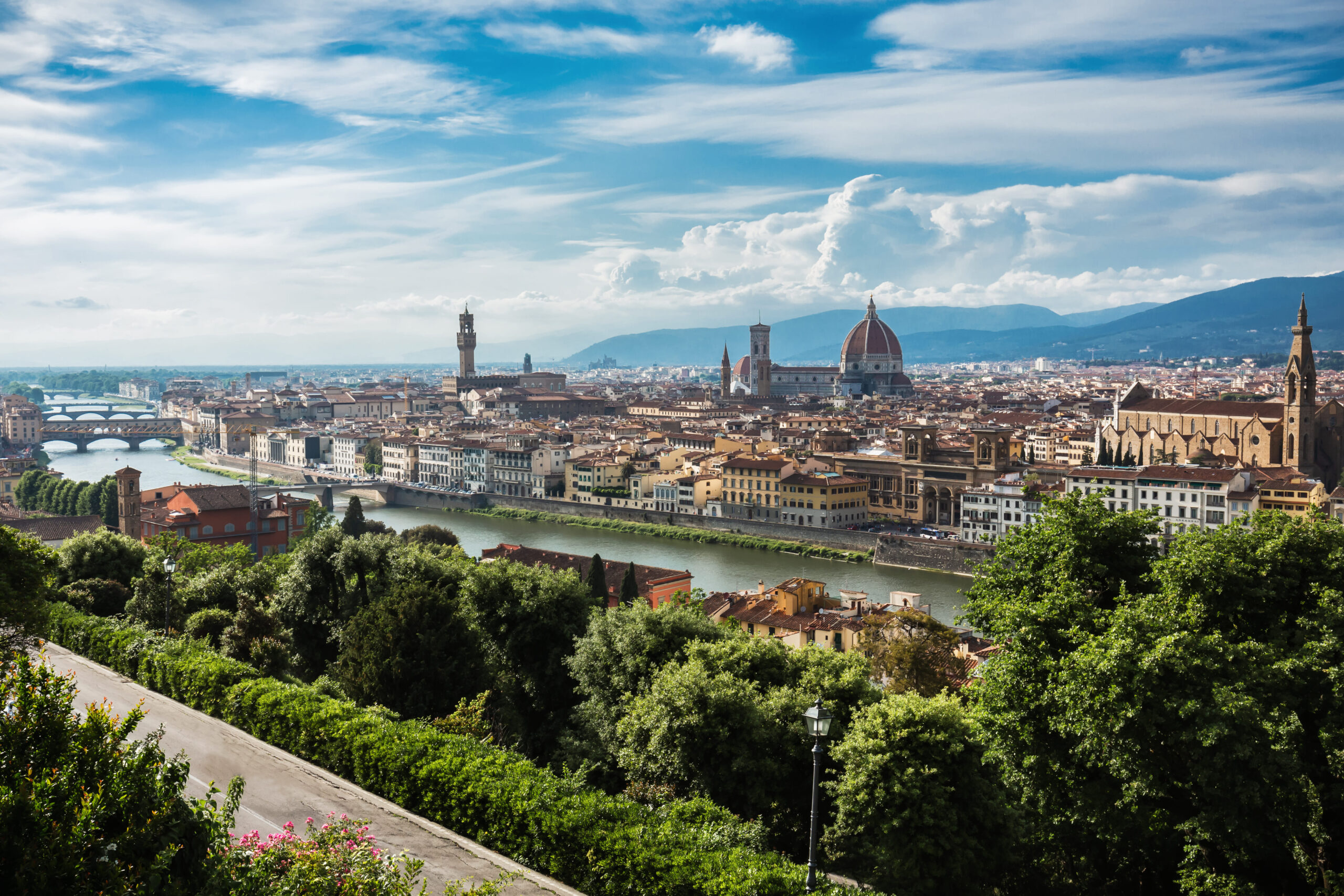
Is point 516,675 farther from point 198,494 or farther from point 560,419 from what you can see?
point 560,419

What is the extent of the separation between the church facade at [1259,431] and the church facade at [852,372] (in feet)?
131

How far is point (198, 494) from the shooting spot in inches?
804

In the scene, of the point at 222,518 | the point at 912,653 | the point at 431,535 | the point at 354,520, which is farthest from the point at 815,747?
the point at 354,520

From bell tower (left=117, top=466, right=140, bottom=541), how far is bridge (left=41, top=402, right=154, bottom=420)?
2261 inches

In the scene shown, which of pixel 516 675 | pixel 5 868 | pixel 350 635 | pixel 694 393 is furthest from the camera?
pixel 694 393

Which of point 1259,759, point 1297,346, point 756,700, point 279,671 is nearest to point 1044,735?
point 1259,759

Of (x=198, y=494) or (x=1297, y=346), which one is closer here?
(x=198, y=494)

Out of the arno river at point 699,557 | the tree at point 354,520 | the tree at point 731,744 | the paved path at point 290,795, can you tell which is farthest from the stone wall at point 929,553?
the paved path at point 290,795

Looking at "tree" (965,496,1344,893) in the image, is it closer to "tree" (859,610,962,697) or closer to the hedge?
the hedge

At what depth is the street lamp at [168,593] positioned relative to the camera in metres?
9.52

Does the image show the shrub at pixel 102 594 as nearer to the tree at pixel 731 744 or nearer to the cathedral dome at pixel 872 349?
the tree at pixel 731 744

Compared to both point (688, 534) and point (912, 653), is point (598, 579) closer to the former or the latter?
point (912, 653)

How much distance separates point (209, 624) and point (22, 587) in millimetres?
2547

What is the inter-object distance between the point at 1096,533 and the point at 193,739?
582cm
